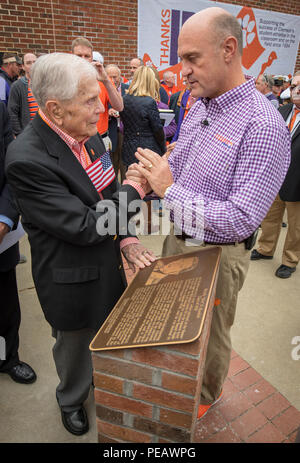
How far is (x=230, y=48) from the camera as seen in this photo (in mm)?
1229

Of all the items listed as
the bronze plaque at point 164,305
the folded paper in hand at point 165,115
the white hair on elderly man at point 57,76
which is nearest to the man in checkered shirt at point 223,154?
the bronze plaque at point 164,305

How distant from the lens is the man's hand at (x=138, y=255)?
1499mm

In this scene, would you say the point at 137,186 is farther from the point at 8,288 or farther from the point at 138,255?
Answer: the point at 8,288

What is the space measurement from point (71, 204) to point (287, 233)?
3.00 meters

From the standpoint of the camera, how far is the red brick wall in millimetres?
5543

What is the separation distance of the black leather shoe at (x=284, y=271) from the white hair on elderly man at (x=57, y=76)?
304 cm

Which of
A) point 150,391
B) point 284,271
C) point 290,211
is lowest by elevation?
point 284,271

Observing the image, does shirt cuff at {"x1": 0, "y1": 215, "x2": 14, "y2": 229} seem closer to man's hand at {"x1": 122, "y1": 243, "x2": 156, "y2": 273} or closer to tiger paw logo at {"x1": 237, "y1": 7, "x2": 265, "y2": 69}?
man's hand at {"x1": 122, "y1": 243, "x2": 156, "y2": 273}

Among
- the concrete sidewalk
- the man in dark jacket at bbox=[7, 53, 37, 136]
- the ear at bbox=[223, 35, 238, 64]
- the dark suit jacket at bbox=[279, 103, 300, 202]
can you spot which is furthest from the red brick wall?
the ear at bbox=[223, 35, 238, 64]

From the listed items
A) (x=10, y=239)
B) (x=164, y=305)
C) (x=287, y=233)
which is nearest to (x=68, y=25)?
(x=287, y=233)

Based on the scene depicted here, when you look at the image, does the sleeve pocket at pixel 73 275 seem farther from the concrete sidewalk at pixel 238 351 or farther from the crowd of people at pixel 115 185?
the concrete sidewalk at pixel 238 351

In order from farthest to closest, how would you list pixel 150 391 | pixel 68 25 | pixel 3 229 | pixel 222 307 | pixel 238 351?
1. pixel 68 25
2. pixel 238 351
3. pixel 3 229
4. pixel 222 307
5. pixel 150 391
